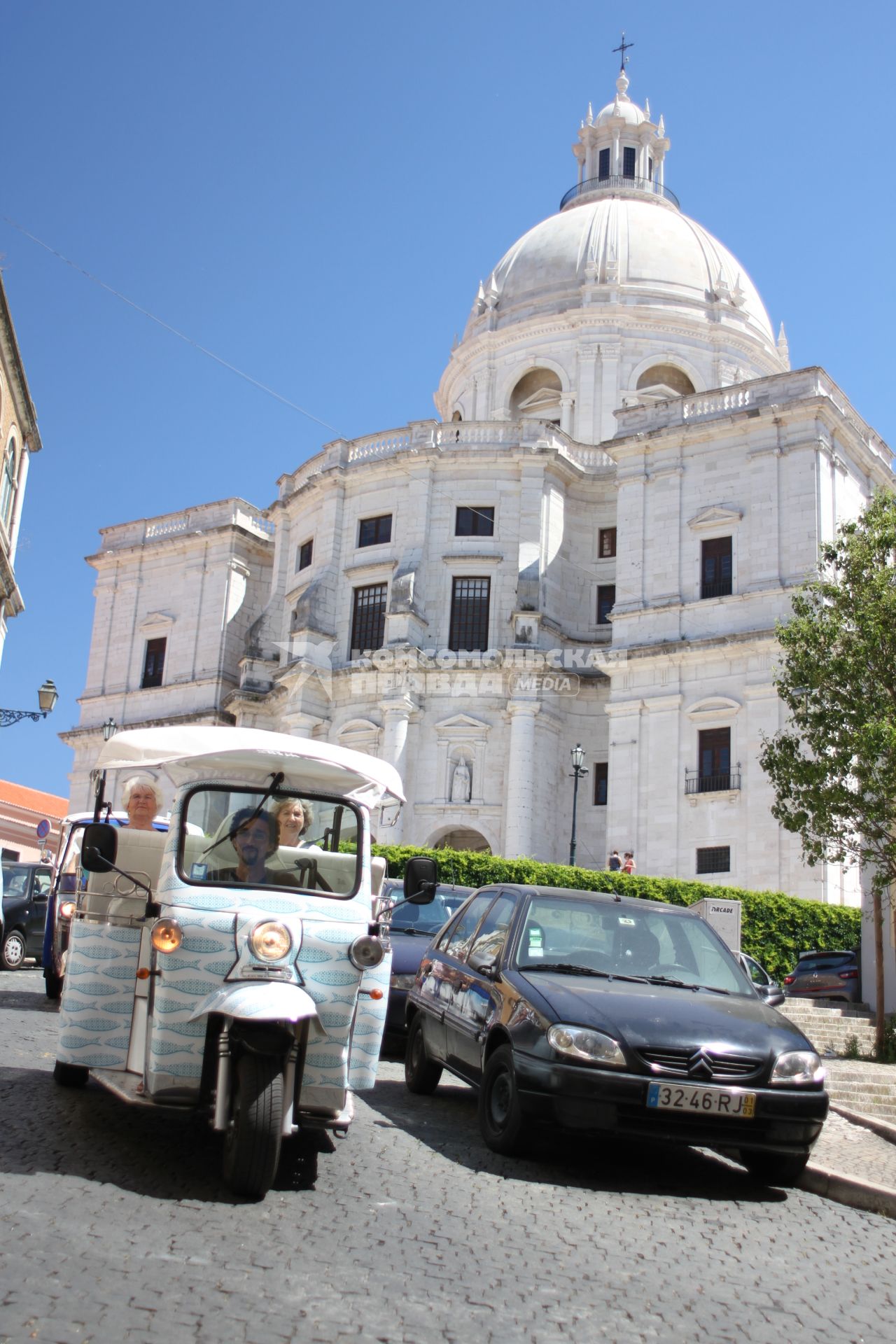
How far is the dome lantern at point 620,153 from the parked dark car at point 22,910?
141ft

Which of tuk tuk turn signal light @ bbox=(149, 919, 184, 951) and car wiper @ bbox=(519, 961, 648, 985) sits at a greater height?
tuk tuk turn signal light @ bbox=(149, 919, 184, 951)

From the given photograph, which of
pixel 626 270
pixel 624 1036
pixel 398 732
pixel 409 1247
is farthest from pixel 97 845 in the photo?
pixel 626 270

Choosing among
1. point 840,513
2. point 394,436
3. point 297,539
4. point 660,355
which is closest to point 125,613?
point 297,539

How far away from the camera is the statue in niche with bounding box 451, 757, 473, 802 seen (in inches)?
1417

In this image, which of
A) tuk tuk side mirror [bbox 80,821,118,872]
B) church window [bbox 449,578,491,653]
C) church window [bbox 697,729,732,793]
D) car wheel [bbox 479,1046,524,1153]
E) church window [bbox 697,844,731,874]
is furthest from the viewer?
church window [bbox 449,578,491,653]

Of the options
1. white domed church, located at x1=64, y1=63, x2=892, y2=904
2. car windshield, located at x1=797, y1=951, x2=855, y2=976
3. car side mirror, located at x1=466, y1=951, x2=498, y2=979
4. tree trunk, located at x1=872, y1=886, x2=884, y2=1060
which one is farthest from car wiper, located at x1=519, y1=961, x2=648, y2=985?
white domed church, located at x1=64, y1=63, x2=892, y2=904

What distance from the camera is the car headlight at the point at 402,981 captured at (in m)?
11.6

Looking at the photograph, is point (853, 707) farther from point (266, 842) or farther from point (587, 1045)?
point (266, 842)

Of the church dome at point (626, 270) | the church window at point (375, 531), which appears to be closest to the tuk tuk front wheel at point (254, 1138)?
the church window at point (375, 531)

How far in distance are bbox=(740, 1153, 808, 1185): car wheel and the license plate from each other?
0.52 m

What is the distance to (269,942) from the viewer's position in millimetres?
6145

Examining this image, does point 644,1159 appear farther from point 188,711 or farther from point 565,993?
point 188,711

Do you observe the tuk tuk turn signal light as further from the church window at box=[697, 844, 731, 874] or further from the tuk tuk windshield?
the church window at box=[697, 844, 731, 874]

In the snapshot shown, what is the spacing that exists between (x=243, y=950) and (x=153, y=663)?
135 feet
